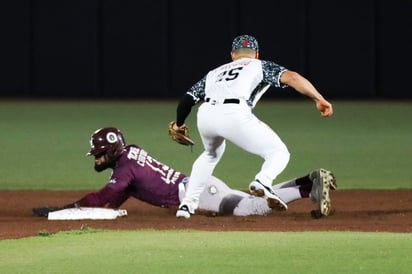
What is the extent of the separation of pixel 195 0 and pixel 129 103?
9.88ft

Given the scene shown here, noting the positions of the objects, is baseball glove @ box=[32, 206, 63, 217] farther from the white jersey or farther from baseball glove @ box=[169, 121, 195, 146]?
the white jersey

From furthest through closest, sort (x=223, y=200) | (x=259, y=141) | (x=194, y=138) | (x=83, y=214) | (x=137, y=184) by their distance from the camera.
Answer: (x=194, y=138)
(x=223, y=200)
(x=137, y=184)
(x=83, y=214)
(x=259, y=141)

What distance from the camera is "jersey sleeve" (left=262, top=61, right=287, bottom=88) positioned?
29.8 ft

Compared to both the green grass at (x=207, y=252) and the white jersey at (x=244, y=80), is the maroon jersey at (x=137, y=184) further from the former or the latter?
the green grass at (x=207, y=252)

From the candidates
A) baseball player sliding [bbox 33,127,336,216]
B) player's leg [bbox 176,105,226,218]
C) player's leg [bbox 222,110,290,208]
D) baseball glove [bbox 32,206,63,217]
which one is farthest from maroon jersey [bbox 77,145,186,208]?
player's leg [bbox 222,110,290,208]

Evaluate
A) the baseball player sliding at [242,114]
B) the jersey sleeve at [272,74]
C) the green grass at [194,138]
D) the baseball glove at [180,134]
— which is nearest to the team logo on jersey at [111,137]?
the baseball glove at [180,134]

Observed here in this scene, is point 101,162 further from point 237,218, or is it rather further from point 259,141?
point 259,141

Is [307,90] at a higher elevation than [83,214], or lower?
higher

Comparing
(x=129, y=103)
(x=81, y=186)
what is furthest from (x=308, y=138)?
(x=129, y=103)

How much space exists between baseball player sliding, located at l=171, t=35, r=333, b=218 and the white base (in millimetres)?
583

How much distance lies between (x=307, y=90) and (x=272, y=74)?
0.41 metres

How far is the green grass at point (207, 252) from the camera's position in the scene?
6.72m

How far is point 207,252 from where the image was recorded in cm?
730

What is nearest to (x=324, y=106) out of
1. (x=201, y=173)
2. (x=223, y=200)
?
(x=201, y=173)
